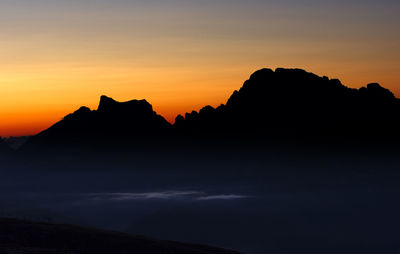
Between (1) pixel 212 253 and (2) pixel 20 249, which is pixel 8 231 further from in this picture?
(1) pixel 212 253

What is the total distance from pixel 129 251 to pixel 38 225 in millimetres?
16094

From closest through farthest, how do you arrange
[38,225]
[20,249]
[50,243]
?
[20,249]
[50,243]
[38,225]

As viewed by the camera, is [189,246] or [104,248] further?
[189,246]

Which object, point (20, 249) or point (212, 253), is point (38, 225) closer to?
point (20, 249)

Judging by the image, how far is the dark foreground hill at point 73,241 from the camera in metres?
74.4

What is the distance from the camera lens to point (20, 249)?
2694 inches

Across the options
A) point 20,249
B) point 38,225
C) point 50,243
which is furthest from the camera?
point 38,225

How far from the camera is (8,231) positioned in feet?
256

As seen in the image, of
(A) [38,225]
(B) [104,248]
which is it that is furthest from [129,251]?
(A) [38,225]

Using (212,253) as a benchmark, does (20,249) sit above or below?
above

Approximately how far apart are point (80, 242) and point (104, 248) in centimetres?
360

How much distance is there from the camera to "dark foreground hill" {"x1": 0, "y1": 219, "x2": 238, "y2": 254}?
74.4 m

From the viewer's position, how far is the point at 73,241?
77.2 meters

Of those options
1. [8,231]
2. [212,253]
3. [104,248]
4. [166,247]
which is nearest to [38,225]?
[8,231]
